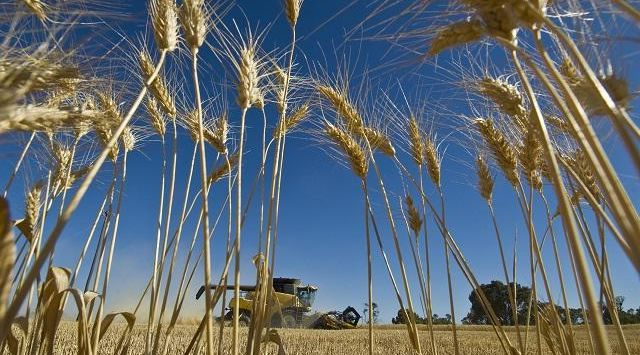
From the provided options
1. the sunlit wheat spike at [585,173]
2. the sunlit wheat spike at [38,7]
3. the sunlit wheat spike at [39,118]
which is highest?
the sunlit wheat spike at [38,7]

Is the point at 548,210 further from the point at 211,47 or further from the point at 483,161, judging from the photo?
the point at 211,47

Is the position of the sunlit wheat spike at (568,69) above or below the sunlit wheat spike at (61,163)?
above

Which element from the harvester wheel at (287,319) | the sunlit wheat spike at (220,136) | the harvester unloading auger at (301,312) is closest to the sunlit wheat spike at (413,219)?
the sunlit wheat spike at (220,136)

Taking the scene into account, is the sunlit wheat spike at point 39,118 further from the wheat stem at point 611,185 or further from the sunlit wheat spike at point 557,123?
the sunlit wheat spike at point 557,123

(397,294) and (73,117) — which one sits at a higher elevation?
(73,117)

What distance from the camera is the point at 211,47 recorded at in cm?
221

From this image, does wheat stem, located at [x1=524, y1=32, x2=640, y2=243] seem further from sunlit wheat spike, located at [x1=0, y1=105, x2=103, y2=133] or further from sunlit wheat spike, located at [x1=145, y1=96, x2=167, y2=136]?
sunlit wheat spike, located at [x1=145, y1=96, x2=167, y2=136]

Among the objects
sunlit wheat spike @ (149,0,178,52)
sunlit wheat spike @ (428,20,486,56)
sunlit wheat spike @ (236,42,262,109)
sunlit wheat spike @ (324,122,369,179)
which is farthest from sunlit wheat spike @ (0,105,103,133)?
sunlit wheat spike @ (324,122,369,179)

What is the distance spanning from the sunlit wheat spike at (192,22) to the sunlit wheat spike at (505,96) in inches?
45.8

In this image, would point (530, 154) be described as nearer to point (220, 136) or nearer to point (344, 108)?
point (344, 108)

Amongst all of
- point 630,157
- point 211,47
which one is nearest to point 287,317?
point 211,47

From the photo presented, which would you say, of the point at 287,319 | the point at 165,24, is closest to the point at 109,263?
the point at 165,24

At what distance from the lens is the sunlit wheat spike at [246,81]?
2.14 meters

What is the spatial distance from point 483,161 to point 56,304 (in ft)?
9.20
